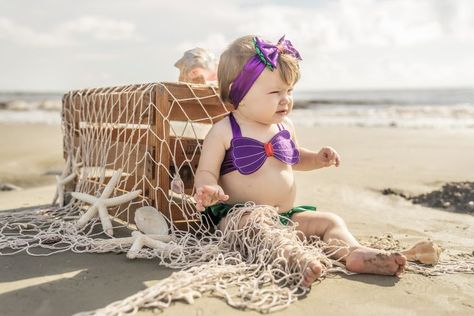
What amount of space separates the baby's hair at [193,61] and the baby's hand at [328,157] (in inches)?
45.5

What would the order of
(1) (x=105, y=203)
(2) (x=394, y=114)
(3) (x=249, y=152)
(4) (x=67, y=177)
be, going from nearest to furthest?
1. (3) (x=249, y=152)
2. (1) (x=105, y=203)
3. (4) (x=67, y=177)
4. (2) (x=394, y=114)

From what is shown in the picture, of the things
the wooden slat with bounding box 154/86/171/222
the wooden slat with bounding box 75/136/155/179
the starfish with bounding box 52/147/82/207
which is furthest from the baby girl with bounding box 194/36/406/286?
the starfish with bounding box 52/147/82/207

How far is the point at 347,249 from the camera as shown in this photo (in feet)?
8.96

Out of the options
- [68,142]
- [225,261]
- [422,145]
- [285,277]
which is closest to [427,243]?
[285,277]

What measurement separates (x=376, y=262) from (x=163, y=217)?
130 cm

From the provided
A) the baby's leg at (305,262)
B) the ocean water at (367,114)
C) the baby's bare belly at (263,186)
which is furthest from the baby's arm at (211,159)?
the ocean water at (367,114)

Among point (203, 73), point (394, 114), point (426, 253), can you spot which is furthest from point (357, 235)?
point (394, 114)

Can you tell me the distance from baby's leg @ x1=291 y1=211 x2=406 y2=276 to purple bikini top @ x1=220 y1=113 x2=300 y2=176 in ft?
1.31

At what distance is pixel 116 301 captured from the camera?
6.88 ft

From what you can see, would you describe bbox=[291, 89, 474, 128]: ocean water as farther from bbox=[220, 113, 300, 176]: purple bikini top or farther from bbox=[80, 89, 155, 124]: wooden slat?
bbox=[220, 113, 300, 176]: purple bikini top

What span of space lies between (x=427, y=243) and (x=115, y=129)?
2.40 meters

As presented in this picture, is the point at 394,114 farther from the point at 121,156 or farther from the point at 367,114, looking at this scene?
the point at 121,156

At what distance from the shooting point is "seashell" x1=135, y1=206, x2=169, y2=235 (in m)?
3.00

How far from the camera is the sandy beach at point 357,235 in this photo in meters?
2.15
